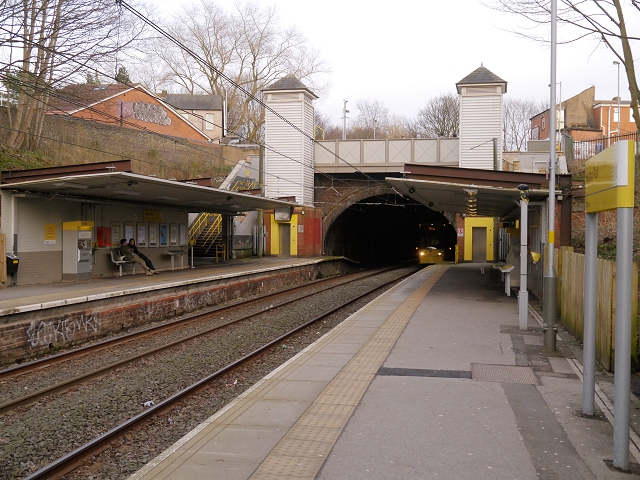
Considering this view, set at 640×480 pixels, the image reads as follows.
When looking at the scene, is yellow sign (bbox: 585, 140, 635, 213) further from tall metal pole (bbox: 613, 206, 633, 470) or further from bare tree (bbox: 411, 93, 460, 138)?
bare tree (bbox: 411, 93, 460, 138)

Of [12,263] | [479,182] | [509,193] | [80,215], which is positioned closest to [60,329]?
[12,263]

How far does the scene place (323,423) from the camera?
6148 mm

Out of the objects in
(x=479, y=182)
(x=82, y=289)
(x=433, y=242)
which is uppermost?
(x=479, y=182)

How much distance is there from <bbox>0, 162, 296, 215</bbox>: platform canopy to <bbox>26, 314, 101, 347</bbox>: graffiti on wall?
127 inches

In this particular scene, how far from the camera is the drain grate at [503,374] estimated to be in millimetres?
8000

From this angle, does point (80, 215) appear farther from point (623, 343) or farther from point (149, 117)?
point (149, 117)

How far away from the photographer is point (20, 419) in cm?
723

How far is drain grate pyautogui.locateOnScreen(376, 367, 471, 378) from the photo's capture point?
8195 mm

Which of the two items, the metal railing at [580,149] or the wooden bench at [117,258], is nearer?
the wooden bench at [117,258]

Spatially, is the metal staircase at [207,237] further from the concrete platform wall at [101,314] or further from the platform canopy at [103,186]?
the platform canopy at [103,186]

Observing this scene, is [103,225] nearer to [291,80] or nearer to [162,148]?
[162,148]

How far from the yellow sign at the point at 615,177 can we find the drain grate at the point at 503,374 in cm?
296

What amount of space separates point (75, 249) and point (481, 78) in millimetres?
23409

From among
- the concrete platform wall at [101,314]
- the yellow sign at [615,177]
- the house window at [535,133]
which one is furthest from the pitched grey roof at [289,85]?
the house window at [535,133]
